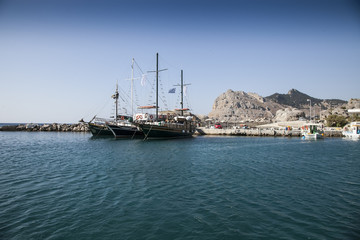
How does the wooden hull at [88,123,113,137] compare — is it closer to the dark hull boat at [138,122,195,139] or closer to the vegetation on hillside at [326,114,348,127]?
the dark hull boat at [138,122,195,139]

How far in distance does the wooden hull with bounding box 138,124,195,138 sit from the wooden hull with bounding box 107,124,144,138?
8.22 meters

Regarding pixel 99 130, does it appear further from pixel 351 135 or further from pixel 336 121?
pixel 336 121

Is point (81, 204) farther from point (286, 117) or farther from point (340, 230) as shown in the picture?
point (286, 117)

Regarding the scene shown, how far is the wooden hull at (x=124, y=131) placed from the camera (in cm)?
5678

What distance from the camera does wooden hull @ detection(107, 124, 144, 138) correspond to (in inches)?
2235

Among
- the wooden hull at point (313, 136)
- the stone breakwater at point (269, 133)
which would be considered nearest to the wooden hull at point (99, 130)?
the stone breakwater at point (269, 133)

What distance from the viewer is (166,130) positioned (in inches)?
2099

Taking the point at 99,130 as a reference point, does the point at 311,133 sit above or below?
below

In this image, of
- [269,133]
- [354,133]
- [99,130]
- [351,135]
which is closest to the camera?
[354,133]

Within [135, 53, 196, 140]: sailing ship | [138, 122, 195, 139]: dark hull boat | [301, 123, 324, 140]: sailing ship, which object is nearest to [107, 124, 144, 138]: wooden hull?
[135, 53, 196, 140]: sailing ship

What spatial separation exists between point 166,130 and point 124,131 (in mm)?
12590

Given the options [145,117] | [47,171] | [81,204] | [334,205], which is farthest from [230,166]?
[145,117]

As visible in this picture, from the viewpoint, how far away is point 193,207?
10109mm

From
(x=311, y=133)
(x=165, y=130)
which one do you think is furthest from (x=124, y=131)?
(x=311, y=133)
